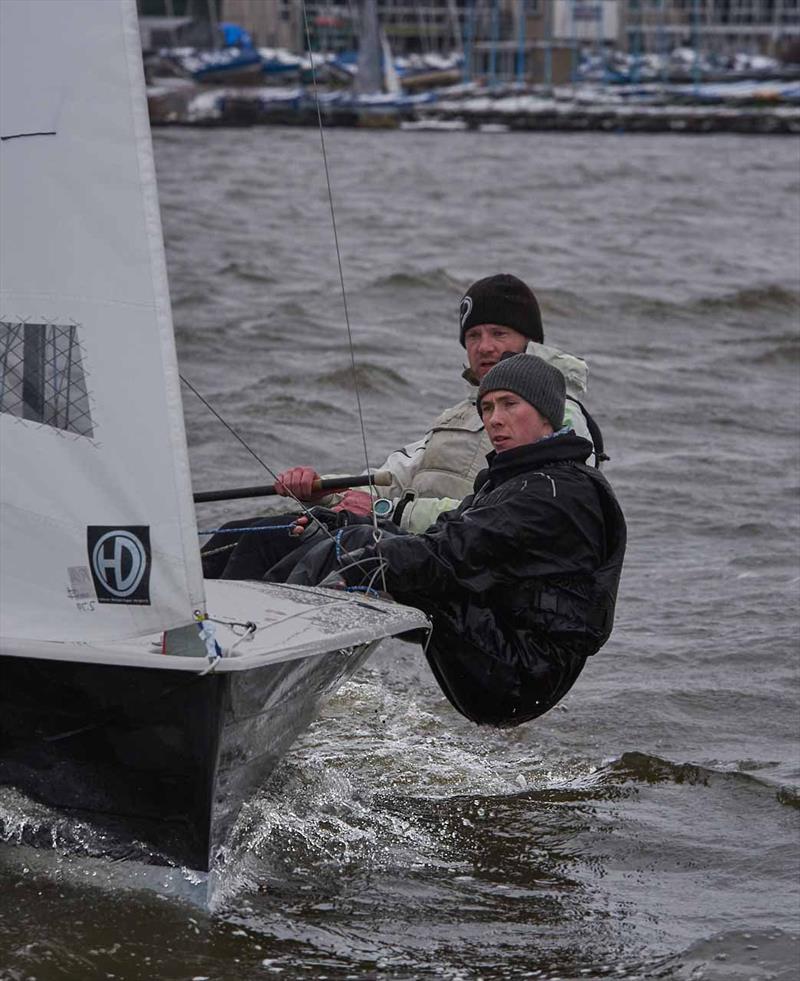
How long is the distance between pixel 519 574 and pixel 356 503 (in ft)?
3.01

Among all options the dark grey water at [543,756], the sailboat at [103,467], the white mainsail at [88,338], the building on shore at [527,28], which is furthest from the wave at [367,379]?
the building on shore at [527,28]

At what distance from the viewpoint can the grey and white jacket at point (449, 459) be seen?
561cm

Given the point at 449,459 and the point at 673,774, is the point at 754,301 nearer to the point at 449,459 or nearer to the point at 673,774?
the point at 673,774

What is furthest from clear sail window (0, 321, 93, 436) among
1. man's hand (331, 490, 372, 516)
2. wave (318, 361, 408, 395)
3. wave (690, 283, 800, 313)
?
wave (690, 283, 800, 313)

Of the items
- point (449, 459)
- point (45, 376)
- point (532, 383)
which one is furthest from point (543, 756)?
point (45, 376)

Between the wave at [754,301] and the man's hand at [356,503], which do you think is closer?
the man's hand at [356,503]

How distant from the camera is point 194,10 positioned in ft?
275

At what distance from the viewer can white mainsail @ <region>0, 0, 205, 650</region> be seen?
4156 millimetres

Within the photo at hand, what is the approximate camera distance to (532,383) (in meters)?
5.13

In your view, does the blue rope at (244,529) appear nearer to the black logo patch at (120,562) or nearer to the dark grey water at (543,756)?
the dark grey water at (543,756)

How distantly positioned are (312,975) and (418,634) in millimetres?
1018

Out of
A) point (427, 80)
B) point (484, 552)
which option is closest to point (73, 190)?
point (484, 552)

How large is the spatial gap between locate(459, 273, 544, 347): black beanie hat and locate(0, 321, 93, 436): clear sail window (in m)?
1.86

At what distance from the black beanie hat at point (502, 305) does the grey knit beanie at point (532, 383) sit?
2.04 feet
